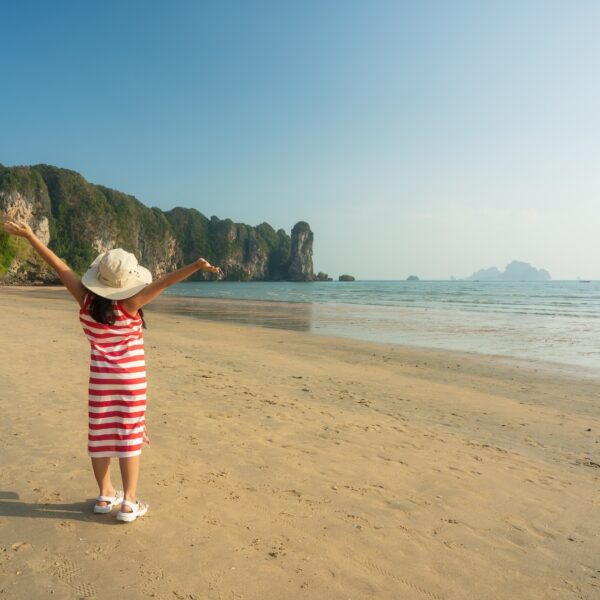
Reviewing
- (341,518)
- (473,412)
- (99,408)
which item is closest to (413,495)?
(341,518)

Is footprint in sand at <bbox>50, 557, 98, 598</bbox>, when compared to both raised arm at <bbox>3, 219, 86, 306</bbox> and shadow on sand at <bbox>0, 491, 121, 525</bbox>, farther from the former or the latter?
raised arm at <bbox>3, 219, 86, 306</bbox>

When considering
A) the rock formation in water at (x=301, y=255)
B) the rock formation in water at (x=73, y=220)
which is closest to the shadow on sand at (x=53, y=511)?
the rock formation in water at (x=73, y=220)

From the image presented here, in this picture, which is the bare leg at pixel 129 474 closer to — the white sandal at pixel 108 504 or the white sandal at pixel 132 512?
the white sandal at pixel 132 512

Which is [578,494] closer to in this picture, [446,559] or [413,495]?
[413,495]

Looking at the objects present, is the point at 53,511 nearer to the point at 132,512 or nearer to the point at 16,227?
the point at 132,512

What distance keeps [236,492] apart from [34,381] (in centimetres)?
481

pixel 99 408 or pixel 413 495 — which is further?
pixel 413 495

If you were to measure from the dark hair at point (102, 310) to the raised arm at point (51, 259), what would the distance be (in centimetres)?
9

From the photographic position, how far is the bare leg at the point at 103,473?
321 centimetres

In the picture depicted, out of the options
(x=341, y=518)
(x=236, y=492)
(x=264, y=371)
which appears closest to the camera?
(x=341, y=518)

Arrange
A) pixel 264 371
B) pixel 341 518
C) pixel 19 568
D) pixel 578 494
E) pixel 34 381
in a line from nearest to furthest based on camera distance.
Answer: pixel 19 568
pixel 341 518
pixel 578 494
pixel 34 381
pixel 264 371

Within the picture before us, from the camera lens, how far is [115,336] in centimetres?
303

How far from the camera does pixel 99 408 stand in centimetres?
306

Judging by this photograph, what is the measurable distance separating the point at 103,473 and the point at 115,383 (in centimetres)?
72
